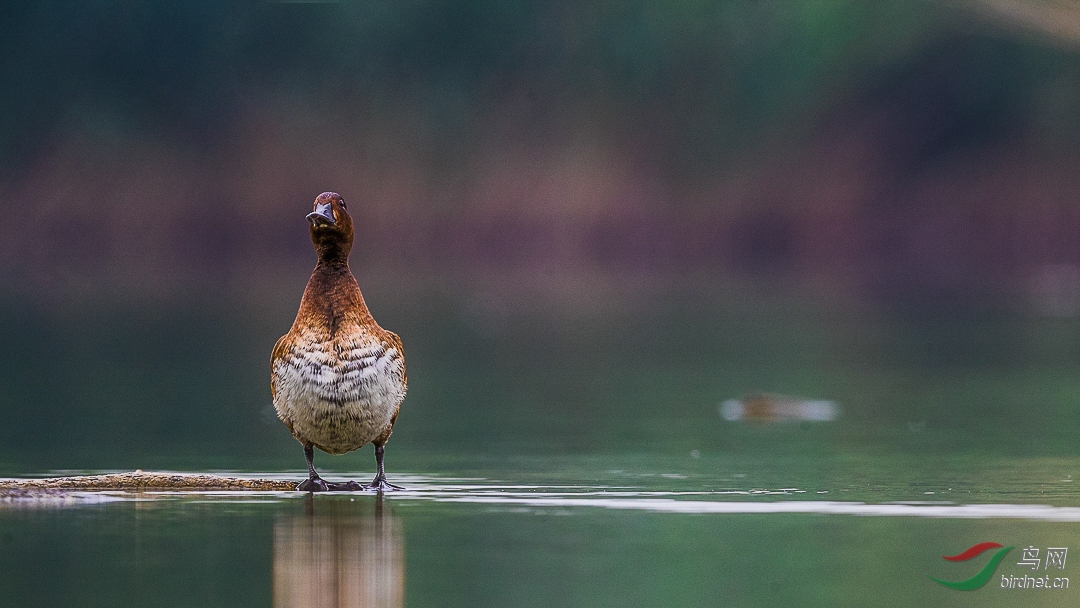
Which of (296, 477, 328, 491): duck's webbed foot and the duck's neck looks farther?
(296, 477, 328, 491): duck's webbed foot

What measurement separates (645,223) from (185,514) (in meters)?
53.7

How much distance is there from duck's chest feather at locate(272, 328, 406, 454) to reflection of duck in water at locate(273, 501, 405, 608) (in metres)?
0.57

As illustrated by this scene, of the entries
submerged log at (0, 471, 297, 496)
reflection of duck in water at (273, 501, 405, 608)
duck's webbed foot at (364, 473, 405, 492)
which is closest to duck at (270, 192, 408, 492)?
duck's webbed foot at (364, 473, 405, 492)

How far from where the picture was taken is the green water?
8898mm

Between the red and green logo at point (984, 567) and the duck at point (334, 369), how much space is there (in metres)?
3.40

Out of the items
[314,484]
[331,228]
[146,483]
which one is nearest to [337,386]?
[314,484]

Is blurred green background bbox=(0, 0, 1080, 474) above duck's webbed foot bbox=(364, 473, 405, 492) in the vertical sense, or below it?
above

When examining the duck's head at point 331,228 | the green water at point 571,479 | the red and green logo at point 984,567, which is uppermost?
the duck's head at point 331,228

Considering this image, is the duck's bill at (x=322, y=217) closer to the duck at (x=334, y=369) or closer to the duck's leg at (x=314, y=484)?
the duck at (x=334, y=369)

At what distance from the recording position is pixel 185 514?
10.6 metres

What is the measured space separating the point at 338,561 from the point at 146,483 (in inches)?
109

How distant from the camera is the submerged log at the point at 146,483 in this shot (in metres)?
11.5

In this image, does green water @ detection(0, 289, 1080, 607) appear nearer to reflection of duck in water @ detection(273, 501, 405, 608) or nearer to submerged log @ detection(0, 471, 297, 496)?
reflection of duck in water @ detection(273, 501, 405, 608)

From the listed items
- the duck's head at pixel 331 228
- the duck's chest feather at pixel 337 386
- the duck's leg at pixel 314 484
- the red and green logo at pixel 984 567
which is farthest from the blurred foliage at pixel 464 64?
the red and green logo at pixel 984 567
